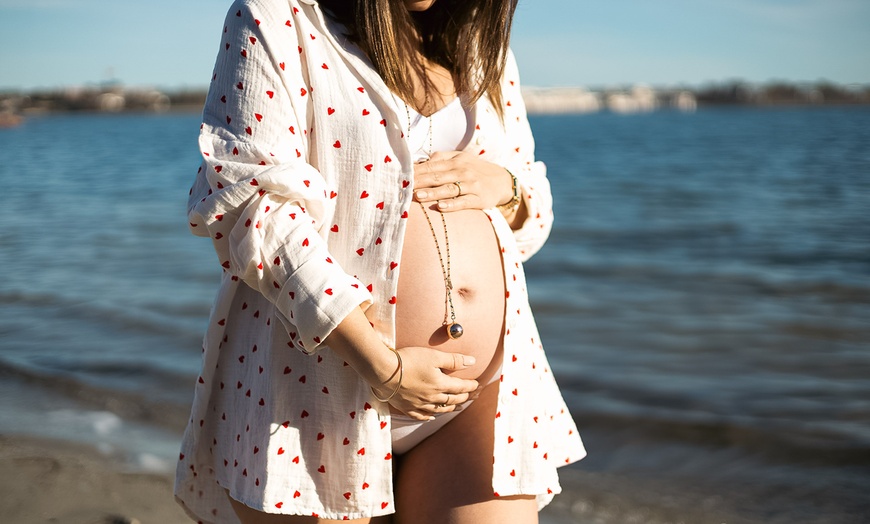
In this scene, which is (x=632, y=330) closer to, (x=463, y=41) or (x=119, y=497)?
(x=119, y=497)

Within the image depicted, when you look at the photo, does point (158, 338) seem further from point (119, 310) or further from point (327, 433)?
point (327, 433)

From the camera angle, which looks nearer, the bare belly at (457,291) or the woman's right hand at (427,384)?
the woman's right hand at (427,384)

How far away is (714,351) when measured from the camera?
228 inches

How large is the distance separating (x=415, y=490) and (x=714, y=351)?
176 inches

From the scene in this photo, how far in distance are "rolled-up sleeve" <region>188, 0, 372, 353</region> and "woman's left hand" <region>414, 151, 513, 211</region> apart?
Result: 261mm

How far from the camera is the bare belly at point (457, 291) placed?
1.73m

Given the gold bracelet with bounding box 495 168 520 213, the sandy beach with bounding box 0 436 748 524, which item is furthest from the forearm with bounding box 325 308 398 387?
the sandy beach with bounding box 0 436 748 524

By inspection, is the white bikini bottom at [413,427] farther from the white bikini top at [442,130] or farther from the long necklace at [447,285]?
the white bikini top at [442,130]

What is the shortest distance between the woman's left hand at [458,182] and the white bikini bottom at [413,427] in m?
0.38

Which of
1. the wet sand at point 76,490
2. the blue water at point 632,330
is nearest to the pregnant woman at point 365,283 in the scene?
the wet sand at point 76,490

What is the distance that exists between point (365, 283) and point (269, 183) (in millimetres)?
280

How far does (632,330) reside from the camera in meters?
6.29

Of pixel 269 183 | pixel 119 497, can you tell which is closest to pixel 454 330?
pixel 269 183

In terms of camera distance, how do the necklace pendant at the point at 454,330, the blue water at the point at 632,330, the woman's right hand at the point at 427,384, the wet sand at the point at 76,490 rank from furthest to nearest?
the blue water at the point at 632,330, the wet sand at the point at 76,490, the necklace pendant at the point at 454,330, the woman's right hand at the point at 427,384
